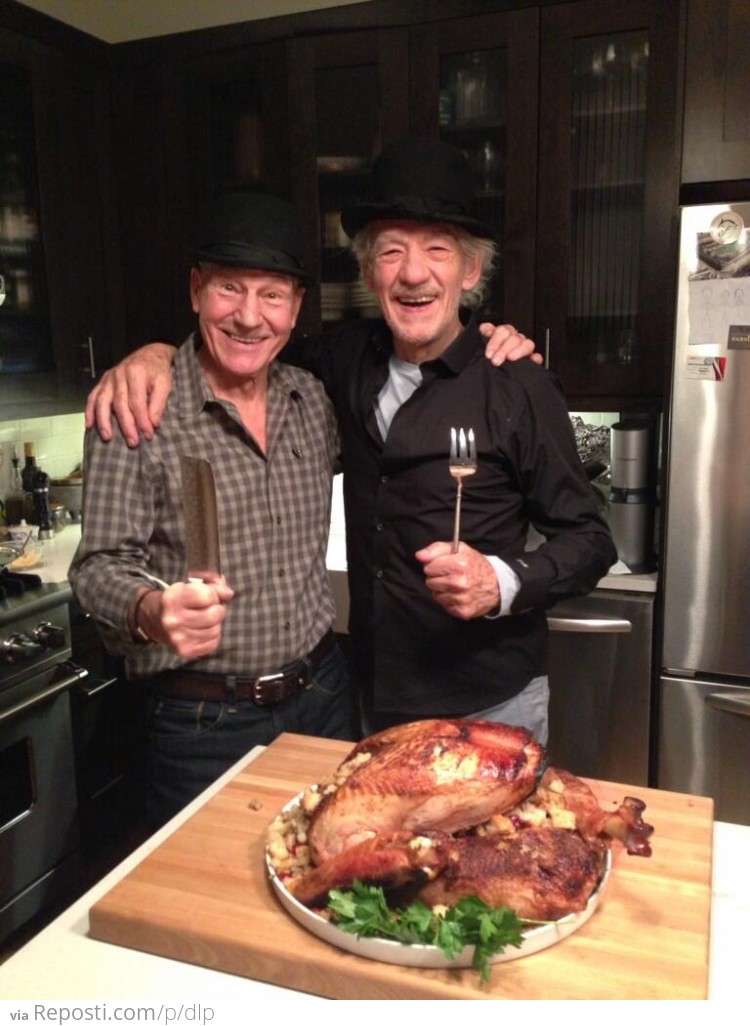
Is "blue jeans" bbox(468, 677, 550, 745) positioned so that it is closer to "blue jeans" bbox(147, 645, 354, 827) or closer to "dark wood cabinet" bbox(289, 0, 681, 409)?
"blue jeans" bbox(147, 645, 354, 827)

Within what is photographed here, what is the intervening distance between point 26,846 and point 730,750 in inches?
70.8

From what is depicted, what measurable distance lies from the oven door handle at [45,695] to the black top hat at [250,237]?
4.03 feet

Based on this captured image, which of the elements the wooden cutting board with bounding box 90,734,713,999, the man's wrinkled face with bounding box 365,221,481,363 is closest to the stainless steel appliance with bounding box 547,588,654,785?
the man's wrinkled face with bounding box 365,221,481,363

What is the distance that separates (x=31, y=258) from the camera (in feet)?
8.52

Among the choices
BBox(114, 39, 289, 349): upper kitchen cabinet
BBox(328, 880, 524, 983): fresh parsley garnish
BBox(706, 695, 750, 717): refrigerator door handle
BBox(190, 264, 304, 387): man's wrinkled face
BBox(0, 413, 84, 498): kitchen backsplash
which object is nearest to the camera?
BBox(328, 880, 524, 983): fresh parsley garnish

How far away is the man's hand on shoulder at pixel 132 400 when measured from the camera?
140cm

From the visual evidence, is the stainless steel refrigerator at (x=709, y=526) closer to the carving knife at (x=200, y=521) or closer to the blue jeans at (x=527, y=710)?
the blue jeans at (x=527, y=710)

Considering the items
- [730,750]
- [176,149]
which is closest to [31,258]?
[176,149]

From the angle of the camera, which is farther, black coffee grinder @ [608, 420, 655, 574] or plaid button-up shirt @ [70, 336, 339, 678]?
black coffee grinder @ [608, 420, 655, 574]

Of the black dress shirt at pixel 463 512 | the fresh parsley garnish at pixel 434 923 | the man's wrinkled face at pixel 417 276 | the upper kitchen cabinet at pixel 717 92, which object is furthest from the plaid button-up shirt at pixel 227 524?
the upper kitchen cabinet at pixel 717 92

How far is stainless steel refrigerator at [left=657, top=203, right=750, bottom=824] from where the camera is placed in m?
2.10

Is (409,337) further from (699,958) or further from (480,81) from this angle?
(480,81)

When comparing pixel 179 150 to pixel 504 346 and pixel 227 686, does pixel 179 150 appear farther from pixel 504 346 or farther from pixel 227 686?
pixel 227 686

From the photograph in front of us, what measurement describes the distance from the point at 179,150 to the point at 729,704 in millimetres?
2325
